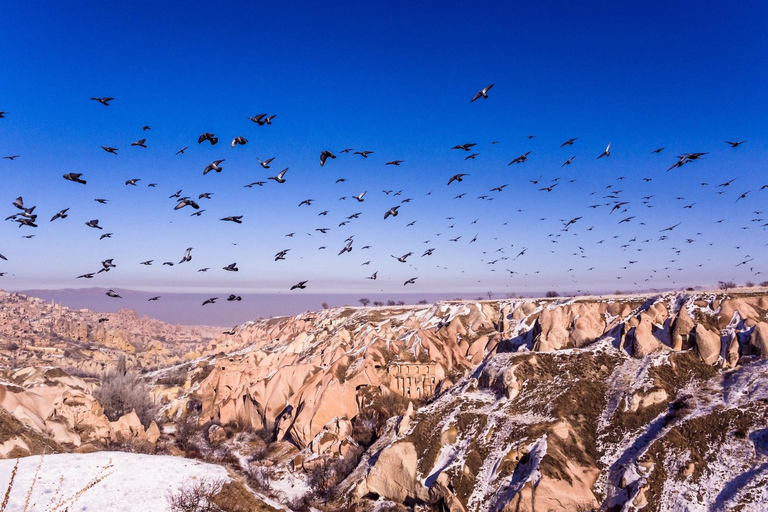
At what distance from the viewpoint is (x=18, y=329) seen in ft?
573

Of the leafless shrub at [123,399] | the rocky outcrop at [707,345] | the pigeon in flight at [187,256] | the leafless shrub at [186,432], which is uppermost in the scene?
the pigeon in flight at [187,256]

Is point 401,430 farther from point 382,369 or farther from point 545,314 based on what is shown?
point 545,314

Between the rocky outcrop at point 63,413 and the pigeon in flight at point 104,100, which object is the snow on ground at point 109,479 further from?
the pigeon in flight at point 104,100

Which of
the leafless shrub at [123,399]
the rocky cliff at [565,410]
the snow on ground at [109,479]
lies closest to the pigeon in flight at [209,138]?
the snow on ground at [109,479]

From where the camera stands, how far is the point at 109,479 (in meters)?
26.4

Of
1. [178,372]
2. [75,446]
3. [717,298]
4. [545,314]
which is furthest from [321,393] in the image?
[178,372]

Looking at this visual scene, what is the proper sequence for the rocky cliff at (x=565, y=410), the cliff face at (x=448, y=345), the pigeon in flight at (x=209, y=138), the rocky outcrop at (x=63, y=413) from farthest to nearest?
the cliff face at (x=448, y=345) < the rocky outcrop at (x=63, y=413) < the rocky cliff at (x=565, y=410) < the pigeon in flight at (x=209, y=138)

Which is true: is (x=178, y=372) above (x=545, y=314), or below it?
below

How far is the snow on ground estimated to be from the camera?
23.1 meters

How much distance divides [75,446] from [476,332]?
67.5m

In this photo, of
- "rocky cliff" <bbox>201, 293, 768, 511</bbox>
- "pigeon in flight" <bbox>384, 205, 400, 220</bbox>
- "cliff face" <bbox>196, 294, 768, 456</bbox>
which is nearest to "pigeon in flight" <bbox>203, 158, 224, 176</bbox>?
"pigeon in flight" <bbox>384, 205, 400, 220</bbox>

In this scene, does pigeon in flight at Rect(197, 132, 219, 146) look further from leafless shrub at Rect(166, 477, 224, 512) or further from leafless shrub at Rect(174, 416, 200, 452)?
leafless shrub at Rect(174, 416, 200, 452)

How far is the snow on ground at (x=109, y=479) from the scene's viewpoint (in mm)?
23125

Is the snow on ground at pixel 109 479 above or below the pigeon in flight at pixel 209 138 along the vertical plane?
below
